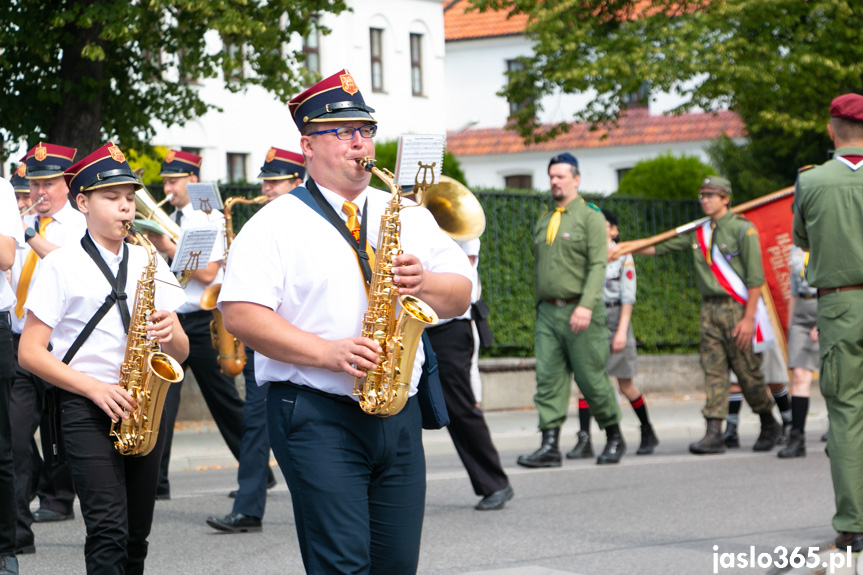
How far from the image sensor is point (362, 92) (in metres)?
30.1

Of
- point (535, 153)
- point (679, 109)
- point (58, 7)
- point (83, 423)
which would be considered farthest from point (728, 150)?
point (83, 423)

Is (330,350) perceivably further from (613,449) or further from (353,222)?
(613,449)

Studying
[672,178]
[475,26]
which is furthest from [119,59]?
[475,26]

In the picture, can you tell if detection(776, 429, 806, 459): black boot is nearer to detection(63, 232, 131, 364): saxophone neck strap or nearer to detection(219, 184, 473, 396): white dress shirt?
detection(63, 232, 131, 364): saxophone neck strap

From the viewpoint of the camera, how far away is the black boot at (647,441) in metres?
11.3

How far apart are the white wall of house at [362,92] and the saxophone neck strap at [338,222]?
952 inches

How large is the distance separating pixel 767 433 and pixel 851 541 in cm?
528

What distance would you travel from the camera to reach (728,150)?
26469 mm

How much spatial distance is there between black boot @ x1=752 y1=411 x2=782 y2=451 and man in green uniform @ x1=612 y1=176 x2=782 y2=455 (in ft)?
0.11

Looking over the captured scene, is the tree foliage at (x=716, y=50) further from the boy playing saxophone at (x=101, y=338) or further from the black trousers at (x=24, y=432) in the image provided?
the boy playing saxophone at (x=101, y=338)

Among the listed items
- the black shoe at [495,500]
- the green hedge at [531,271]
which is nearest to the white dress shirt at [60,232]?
the black shoe at [495,500]

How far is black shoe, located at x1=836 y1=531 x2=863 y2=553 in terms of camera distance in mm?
6188

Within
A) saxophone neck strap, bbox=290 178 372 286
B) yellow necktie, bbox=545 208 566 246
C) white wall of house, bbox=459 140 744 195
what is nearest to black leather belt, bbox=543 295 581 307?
yellow necktie, bbox=545 208 566 246

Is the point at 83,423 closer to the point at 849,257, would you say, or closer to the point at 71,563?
the point at 71,563
